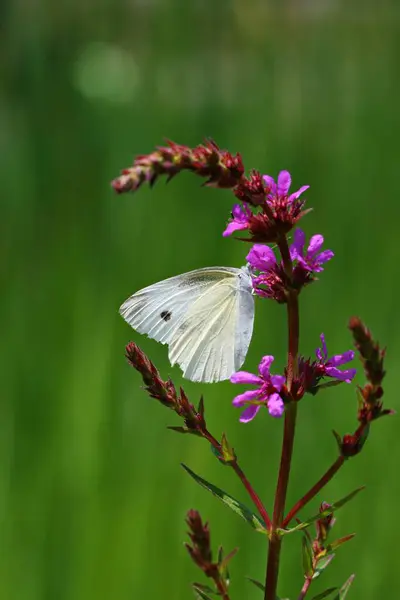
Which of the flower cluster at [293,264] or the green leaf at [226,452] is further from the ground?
the flower cluster at [293,264]

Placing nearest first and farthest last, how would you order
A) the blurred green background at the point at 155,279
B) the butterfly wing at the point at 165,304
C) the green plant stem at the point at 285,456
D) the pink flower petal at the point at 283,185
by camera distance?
the green plant stem at the point at 285,456, the pink flower petal at the point at 283,185, the butterfly wing at the point at 165,304, the blurred green background at the point at 155,279

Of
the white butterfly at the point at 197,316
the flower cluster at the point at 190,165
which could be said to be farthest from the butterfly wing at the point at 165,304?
the flower cluster at the point at 190,165

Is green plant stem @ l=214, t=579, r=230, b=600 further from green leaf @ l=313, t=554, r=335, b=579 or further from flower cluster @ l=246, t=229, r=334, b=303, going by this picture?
flower cluster @ l=246, t=229, r=334, b=303

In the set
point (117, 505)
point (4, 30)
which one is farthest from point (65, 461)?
point (4, 30)

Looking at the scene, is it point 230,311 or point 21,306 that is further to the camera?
point 21,306

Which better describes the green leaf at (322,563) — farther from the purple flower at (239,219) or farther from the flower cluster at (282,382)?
the purple flower at (239,219)

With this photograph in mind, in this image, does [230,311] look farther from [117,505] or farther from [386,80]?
[386,80]

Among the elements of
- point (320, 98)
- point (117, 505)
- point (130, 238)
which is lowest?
point (117, 505)
